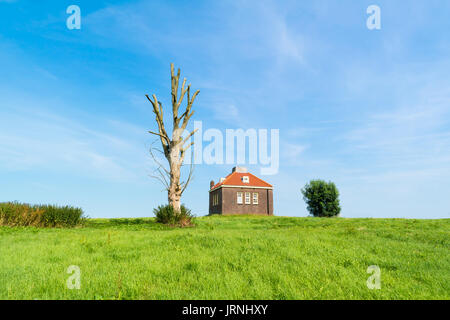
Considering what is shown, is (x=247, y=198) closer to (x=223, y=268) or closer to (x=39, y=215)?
(x=39, y=215)

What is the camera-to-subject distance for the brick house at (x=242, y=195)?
39.2 meters

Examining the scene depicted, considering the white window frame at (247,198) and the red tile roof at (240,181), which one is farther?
the white window frame at (247,198)

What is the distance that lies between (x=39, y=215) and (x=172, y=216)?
23.7ft

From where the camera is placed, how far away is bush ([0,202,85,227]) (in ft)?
52.6

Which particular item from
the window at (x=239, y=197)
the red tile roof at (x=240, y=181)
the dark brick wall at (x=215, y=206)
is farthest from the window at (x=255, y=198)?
the dark brick wall at (x=215, y=206)

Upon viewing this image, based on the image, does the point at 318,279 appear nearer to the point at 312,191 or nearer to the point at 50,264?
the point at 50,264

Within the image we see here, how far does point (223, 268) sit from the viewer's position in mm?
6477

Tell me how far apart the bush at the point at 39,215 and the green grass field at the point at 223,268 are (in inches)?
265

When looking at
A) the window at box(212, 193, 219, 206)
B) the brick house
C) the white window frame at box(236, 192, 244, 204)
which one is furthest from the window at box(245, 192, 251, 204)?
the window at box(212, 193, 219, 206)

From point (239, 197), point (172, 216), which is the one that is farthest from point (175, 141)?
point (239, 197)

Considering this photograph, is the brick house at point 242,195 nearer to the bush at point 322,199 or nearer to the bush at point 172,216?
the bush at point 322,199
